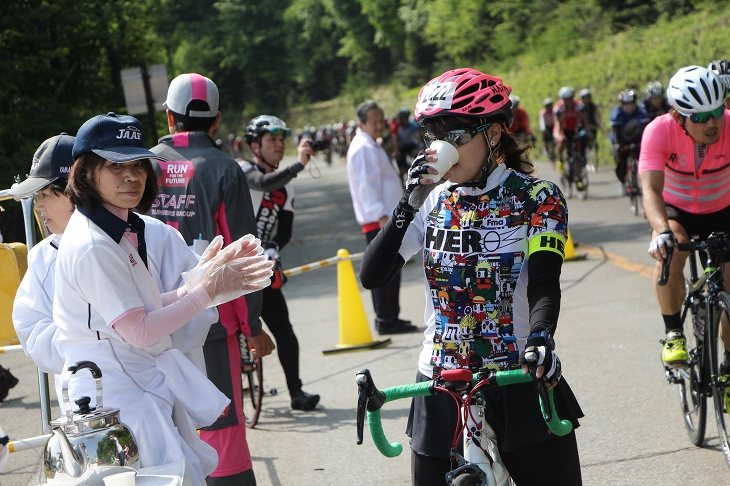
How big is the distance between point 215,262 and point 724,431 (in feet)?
10.4

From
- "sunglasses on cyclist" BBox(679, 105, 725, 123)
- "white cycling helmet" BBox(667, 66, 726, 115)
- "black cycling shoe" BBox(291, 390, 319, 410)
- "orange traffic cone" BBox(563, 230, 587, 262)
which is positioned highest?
"white cycling helmet" BBox(667, 66, 726, 115)

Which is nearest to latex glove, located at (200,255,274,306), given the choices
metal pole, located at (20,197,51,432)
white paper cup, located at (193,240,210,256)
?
white paper cup, located at (193,240,210,256)

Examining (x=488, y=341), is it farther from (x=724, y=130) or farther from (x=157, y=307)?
(x=724, y=130)

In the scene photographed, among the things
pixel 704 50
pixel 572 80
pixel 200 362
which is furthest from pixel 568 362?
pixel 572 80

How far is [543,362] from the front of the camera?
250cm

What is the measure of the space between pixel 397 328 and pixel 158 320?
21.7 feet

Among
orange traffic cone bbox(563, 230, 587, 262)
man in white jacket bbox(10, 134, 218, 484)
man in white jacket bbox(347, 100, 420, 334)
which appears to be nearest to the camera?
man in white jacket bbox(10, 134, 218, 484)

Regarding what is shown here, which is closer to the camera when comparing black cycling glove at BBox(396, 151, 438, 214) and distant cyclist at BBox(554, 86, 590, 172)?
black cycling glove at BBox(396, 151, 438, 214)

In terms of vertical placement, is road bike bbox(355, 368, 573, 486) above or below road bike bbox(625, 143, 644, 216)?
above

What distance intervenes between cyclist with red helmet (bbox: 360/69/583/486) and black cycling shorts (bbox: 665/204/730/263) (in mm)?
2962

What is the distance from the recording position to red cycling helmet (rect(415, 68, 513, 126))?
2900mm

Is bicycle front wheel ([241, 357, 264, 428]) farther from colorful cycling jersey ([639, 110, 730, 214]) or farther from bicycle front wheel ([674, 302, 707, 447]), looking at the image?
colorful cycling jersey ([639, 110, 730, 214])

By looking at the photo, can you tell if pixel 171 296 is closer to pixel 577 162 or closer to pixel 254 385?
pixel 254 385

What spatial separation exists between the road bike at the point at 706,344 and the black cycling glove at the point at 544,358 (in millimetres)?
2382
